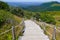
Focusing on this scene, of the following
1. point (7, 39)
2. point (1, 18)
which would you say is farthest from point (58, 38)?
point (1, 18)

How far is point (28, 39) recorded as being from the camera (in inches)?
768

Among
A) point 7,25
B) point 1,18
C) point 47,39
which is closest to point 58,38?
A: point 47,39

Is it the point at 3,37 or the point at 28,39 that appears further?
the point at 28,39

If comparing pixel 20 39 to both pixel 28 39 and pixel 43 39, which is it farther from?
pixel 43 39

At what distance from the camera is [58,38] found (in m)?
18.2

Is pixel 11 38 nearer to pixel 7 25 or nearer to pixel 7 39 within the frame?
pixel 7 39

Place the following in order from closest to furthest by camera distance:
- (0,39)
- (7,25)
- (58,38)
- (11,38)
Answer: (0,39)
(11,38)
(58,38)
(7,25)

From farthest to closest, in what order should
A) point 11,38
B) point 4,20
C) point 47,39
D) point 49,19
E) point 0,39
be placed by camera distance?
point 49,19
point 4,20
point 47,39
point 11,38
point 0,39

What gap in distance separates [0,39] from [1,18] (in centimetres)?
907

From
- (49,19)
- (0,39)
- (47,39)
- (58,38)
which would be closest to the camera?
(0,39)

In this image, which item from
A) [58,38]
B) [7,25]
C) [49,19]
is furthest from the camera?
[49,19]

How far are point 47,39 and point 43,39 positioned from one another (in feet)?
1.10

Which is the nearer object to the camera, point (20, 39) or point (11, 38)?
point (11, 38)

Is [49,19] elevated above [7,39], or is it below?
below
